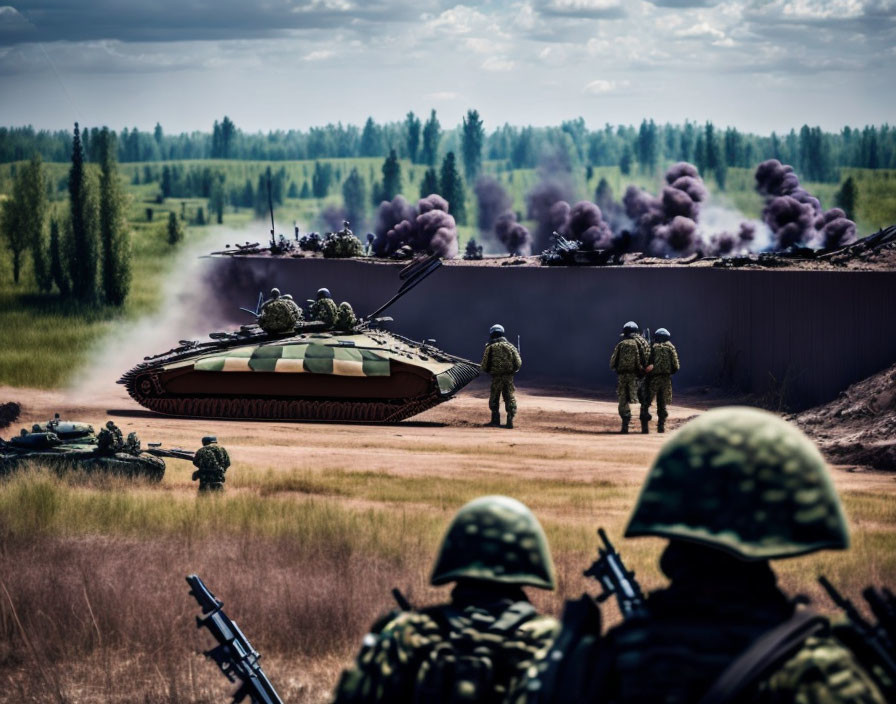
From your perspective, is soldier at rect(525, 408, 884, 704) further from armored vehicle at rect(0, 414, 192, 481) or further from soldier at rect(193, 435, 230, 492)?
armored vehicle at rect(0, 414, 192, 481)

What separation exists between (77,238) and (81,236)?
268 millimetres

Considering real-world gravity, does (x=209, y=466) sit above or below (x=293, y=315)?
below

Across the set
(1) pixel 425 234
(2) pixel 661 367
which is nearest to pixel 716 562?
(2) pixel 661 367

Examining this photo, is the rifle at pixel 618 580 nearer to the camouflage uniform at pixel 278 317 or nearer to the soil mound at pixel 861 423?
the soil mound at pixel 861 423

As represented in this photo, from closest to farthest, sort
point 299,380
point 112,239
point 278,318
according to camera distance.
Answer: point 299,380 → point 278,318 → point 112,239

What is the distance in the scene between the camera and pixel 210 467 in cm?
1471

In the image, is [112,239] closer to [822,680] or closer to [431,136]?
[822,680]

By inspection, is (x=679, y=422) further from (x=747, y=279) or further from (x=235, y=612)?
(x=235, y=612)

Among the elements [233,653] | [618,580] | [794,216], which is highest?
[618,580]

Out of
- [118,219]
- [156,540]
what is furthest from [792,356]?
[118,219]

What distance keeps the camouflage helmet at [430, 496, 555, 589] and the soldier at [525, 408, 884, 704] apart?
0.77m

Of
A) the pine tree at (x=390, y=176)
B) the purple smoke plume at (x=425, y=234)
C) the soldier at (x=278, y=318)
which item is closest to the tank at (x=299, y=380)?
the soldier at (x=278, y=318)

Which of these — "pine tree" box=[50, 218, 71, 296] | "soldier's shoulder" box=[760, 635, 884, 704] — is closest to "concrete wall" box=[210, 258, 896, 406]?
"pine tree" box=[50, 218, 71, 296]

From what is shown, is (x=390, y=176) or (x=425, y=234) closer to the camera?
(x=425, y=234)
